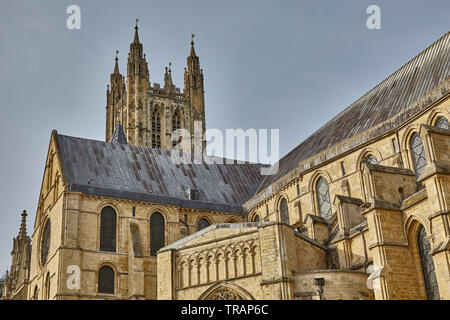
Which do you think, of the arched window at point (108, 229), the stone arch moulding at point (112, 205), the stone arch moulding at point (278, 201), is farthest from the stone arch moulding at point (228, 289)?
the stone arch moulding at point (278, 201)

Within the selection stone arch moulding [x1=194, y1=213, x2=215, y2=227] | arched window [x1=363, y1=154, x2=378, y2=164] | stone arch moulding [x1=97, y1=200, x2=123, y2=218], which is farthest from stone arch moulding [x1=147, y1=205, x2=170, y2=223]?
arched window [x1=363, y1=154, x2=378, y2=164]

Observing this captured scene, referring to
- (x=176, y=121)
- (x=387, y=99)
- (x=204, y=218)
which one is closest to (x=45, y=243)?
(x=204, y=218)

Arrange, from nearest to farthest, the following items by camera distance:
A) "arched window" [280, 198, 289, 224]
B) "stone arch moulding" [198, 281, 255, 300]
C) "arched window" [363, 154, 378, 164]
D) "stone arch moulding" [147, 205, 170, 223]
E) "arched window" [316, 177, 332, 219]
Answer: "stone arch moulding" [198, 281, 255, 300], "arched window" [363, 154, 378, 164], "arched window" [316, 177, 332, 219], "arched window" [280, 198, 289, 224], "stone arch moulding" [147, 205, 170, 223]

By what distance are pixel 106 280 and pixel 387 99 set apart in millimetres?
17336

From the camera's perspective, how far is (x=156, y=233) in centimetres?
3512

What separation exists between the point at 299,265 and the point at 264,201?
38.7 feet

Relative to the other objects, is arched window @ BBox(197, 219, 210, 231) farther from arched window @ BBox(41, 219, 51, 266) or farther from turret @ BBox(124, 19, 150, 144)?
turret @ BBox(124, 19, 150, 144)

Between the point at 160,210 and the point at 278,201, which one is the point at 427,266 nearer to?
the point at 278,201

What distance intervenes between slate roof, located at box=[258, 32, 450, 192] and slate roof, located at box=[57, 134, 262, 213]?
4.45m

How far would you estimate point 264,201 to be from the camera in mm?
36875

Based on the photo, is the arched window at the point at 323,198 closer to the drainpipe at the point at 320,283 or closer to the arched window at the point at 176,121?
the drainpipe at the point at 320,283

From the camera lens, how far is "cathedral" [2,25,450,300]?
21859mm

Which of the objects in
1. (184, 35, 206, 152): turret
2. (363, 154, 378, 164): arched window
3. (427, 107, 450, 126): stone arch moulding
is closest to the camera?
(427, 107, 450, 126): stone arch moulding
